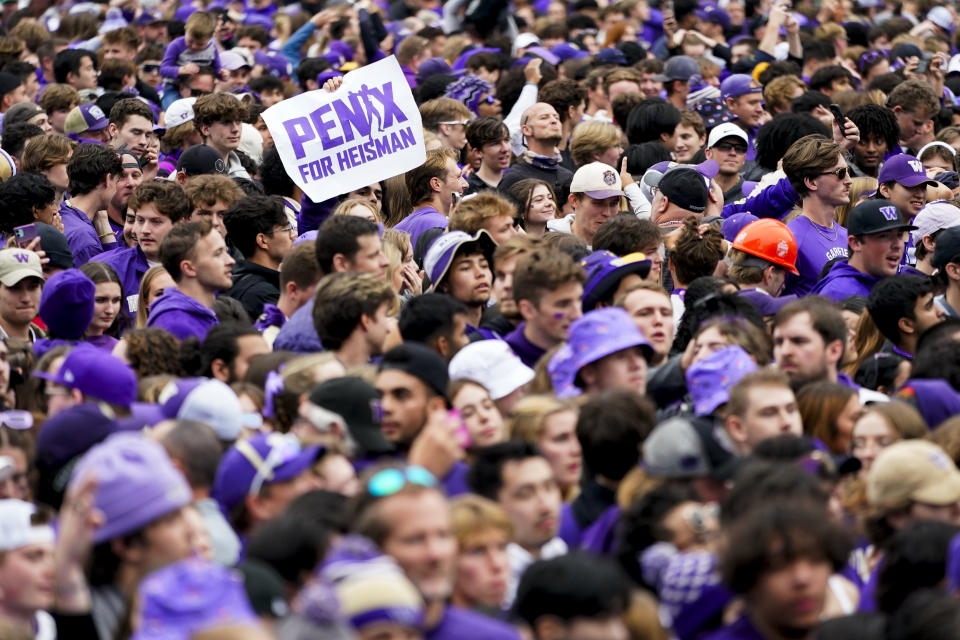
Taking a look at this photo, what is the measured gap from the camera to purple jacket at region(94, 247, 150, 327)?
9727 millimetres

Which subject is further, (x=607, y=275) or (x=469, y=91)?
(x=469, y=91)

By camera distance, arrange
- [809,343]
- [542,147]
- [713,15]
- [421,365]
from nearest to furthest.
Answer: [421,365]
[809,343]
[542,147]
[713,15]

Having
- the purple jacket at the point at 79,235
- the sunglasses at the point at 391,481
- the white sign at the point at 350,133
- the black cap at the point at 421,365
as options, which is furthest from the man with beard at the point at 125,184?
the sunglasses at the point at 391,481

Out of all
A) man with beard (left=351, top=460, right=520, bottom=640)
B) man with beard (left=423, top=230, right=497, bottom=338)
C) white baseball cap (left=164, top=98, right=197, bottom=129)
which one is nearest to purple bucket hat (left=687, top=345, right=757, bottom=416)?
man with beard (left=423, top=230, right=497, bottom=338)

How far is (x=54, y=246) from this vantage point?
9.38 m

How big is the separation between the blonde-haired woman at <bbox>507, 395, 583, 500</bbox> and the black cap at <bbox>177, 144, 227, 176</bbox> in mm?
5728

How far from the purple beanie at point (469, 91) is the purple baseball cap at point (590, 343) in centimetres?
811

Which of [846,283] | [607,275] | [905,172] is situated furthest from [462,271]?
[905,172]

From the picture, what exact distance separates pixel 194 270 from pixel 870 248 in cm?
382

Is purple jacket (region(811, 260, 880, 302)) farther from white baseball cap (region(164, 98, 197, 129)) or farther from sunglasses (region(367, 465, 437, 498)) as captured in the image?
white baseball cap (region(164, 98, 197, 129))

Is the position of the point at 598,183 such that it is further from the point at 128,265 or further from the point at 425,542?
the point at 425,542

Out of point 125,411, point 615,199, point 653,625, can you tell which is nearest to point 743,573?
point 653,625

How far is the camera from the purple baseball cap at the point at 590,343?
6.91 m

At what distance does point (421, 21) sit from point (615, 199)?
1189cm
